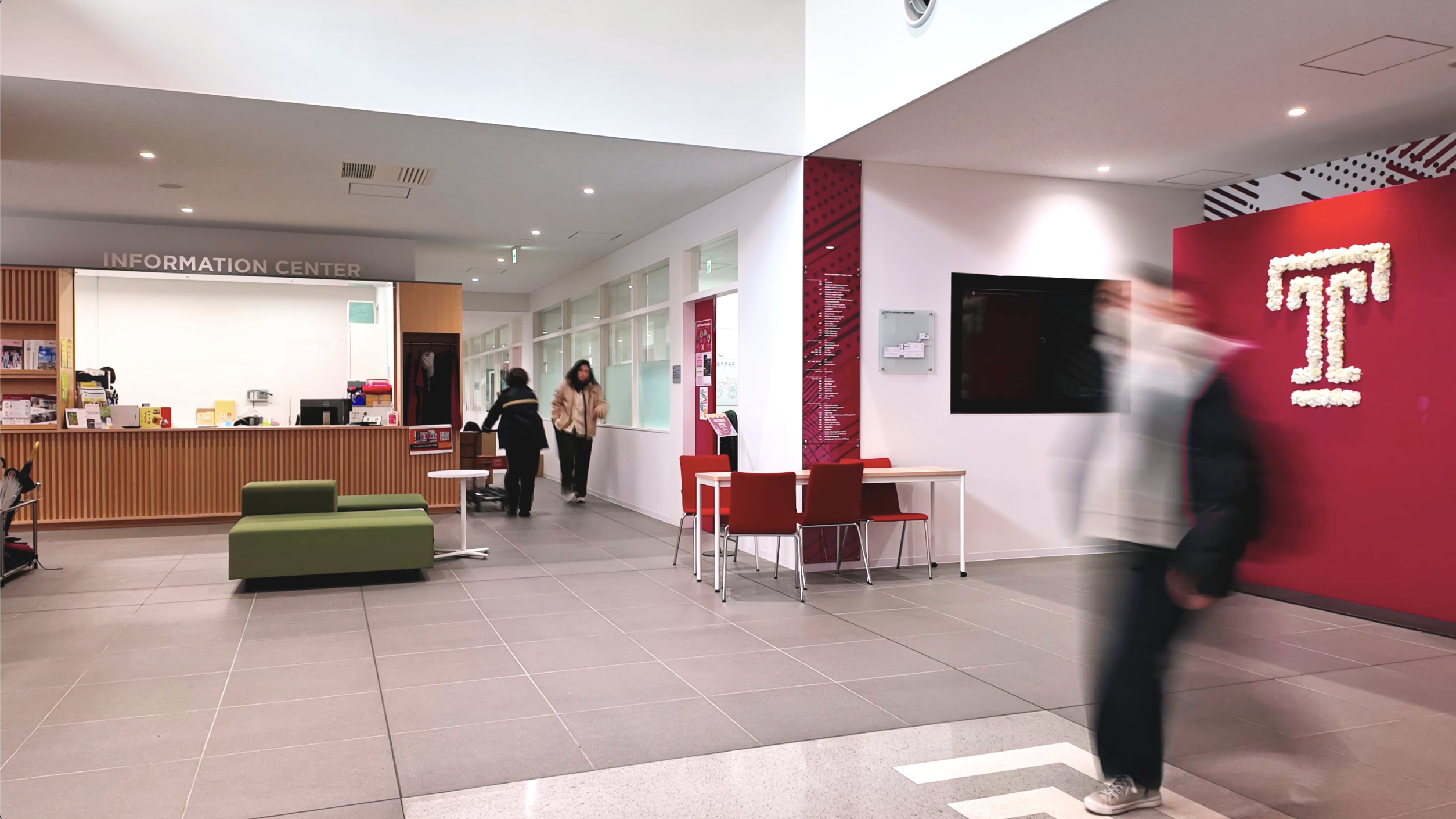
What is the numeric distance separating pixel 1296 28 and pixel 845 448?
13.1 feet

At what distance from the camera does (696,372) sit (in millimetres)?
9578

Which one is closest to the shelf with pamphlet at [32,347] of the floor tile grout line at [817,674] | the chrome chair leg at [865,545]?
the floor tile grout line at [817,674]

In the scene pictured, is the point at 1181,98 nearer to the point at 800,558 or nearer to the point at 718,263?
the point at 800,558

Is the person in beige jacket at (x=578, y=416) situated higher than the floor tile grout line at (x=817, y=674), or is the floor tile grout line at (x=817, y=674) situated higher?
the person in beige jacket at (x=578, y=416)

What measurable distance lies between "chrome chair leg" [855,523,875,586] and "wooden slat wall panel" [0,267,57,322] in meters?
8.05

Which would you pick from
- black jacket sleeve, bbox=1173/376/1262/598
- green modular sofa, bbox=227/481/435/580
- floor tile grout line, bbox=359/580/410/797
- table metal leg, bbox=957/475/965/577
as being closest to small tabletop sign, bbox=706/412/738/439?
table metal leg, bbox=957/475/965/577

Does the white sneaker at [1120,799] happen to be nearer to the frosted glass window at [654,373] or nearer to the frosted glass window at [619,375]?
the frosted glass window at [654,373]

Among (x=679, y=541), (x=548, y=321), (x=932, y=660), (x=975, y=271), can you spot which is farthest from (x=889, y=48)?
(x=548, y=321)

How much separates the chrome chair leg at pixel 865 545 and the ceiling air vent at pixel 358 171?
476 centimetres

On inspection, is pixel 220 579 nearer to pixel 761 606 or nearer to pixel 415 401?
pixel 761 606

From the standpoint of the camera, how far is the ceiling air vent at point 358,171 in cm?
757

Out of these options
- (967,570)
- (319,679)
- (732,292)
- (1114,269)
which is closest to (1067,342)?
(1114,269)

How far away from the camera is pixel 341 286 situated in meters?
11.1

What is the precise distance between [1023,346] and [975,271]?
0.75 m
